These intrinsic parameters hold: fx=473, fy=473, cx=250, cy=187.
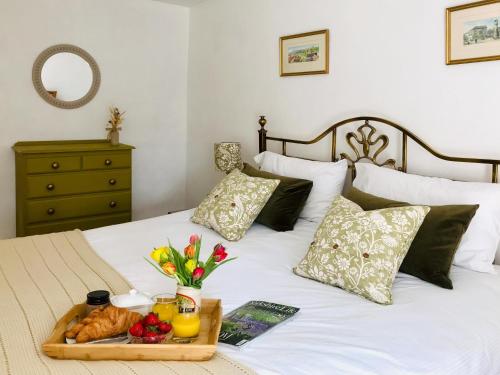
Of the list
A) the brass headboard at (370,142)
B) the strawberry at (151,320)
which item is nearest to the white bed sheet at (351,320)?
the strawberry at (151,320)

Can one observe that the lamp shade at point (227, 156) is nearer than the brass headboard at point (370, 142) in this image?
No

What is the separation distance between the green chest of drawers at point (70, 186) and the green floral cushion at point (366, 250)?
7.43 feet

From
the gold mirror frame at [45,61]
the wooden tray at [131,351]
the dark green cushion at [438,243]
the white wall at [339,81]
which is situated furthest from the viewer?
the gold mirror frame at [45,61]

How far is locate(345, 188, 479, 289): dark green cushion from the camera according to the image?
6.14ft

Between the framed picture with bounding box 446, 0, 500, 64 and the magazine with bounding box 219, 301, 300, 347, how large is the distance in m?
1.61

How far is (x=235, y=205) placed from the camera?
2.62 m

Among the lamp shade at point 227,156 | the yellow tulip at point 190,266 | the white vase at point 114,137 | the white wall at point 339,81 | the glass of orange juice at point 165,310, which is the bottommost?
the glass of orange juice at point 165,310

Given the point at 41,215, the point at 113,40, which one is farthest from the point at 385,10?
the point at 41,215

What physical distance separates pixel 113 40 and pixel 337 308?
10.8 feet

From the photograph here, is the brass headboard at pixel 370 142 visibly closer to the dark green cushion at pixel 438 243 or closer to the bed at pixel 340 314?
the bed at pixel 340 314

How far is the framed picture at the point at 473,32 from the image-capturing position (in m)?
2.28

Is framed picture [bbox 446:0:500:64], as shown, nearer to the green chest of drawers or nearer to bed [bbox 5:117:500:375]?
bed [bbox 5:117:500:375]

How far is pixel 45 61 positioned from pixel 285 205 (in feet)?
7.78

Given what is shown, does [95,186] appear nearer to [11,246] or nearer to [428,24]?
[11,246]
